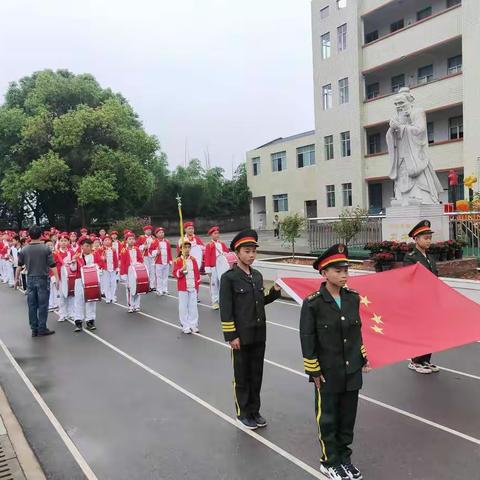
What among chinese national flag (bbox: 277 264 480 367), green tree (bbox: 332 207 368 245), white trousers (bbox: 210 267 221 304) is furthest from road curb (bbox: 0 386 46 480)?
green tree (bbox: 332 207 368 245)

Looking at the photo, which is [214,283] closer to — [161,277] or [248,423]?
[161,277]

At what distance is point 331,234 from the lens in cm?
1688

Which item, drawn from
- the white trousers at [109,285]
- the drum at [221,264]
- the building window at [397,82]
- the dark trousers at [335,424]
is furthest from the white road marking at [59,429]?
the building window at [397,82]

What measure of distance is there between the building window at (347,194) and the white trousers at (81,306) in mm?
25841

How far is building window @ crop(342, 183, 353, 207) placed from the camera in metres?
34.3

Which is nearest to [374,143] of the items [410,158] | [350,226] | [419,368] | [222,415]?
[350,226]

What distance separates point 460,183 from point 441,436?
2557cm

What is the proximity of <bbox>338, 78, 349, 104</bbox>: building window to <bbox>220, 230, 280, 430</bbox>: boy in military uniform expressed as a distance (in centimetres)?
3089

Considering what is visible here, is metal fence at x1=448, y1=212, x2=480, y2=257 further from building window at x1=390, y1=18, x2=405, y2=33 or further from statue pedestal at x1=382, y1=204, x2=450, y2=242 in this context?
building window at x1=390, y1=18, x2=405, y2=33

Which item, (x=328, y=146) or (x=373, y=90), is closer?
(x=373, y=90)

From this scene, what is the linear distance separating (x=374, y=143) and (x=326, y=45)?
7470 millimetres

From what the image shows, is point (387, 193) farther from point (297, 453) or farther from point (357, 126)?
point (297, 453)

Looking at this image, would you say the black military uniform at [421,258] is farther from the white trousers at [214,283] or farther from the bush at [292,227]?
the bush at [292,227]

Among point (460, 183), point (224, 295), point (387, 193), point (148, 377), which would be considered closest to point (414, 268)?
point (224, 295)
